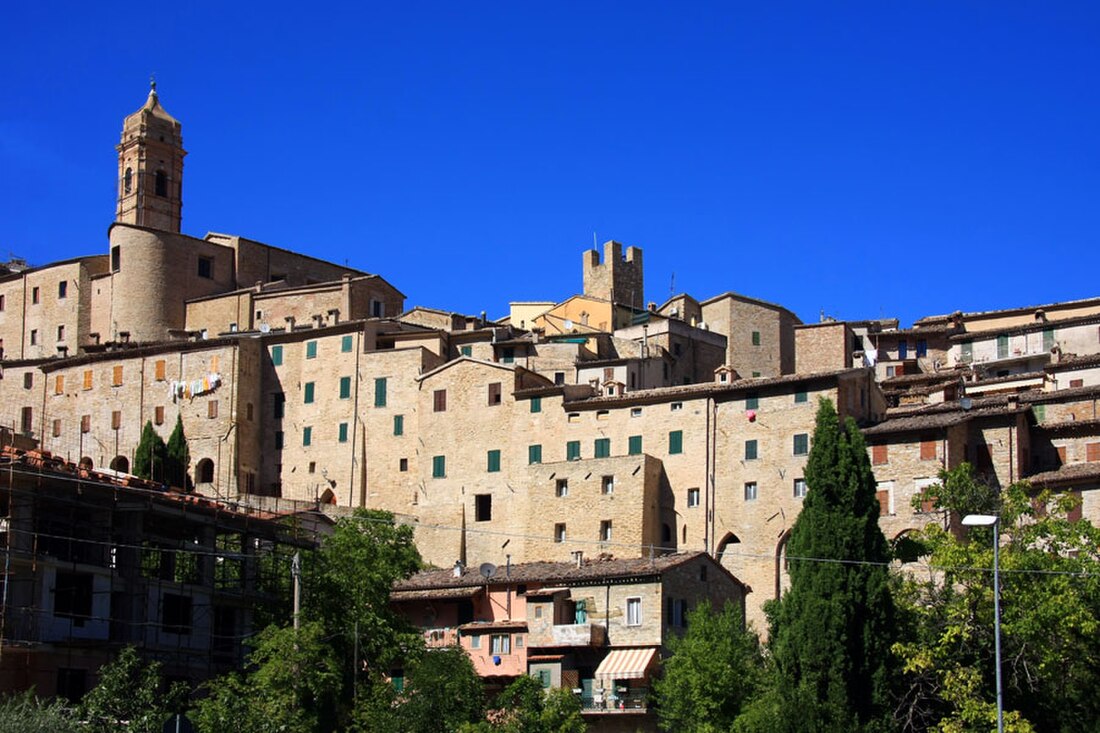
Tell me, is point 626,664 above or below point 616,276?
below

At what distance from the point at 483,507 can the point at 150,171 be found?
3343 cm

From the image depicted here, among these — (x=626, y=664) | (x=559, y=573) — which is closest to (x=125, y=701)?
(x=626, y=664)

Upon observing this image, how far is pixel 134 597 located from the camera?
49.1 metres

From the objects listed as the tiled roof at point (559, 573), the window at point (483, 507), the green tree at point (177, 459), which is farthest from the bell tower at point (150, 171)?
the tiled roof at point (559, 573)

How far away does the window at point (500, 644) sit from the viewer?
193 ft

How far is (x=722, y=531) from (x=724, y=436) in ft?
12.6

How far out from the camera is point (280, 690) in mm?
47344

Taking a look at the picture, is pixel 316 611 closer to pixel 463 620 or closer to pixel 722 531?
pixel 463 620

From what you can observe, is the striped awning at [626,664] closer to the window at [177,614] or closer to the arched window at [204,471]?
the window at [177,614]

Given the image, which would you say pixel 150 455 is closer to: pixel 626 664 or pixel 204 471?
pixel 204 471

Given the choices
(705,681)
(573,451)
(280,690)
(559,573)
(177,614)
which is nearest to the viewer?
(280,690)

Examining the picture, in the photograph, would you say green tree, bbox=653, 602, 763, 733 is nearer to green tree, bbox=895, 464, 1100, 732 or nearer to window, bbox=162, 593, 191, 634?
green tree, bbox=895, 464, 1100, 732

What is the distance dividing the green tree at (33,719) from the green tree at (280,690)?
4403 mm

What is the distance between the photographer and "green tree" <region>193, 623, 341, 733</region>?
144 feet
